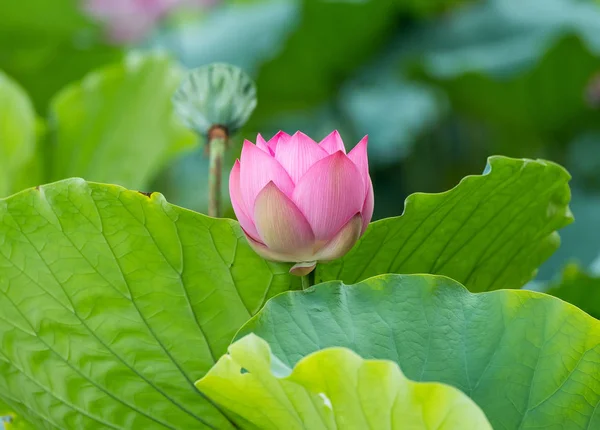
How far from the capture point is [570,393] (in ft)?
1.42

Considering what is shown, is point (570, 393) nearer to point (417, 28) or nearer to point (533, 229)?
point (533, 229)

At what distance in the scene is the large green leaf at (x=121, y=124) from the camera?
3.22 feet

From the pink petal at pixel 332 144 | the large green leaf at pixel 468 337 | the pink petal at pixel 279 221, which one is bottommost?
the large green leaf at pixel 468 337

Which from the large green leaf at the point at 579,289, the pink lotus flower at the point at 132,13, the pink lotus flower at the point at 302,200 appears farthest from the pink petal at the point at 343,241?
the pink lotus flower at the point at 132,13

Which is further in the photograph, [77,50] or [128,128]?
[77,50]

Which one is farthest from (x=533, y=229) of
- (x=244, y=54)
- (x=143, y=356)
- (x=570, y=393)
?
(x=244, y=54)

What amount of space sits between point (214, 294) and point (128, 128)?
0.56 m

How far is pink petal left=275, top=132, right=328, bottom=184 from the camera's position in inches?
17.9

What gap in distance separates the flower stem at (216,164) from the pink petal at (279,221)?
0.09 m

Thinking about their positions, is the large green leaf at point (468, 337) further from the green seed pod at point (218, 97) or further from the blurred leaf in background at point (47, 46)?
the blurred leaf in background at point (47, 46)

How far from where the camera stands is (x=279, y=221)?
0.45 metres

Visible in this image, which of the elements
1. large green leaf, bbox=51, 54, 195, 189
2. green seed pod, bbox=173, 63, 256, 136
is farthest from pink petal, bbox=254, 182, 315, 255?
large green leaf, bbox=51, 54, 195, 189

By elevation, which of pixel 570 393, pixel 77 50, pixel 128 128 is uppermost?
pixel 77 50

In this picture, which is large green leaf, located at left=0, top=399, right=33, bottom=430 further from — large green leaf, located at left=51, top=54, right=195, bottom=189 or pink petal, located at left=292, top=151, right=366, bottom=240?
large green leaf, located at left=51, top=54, right=195, bottom=189
